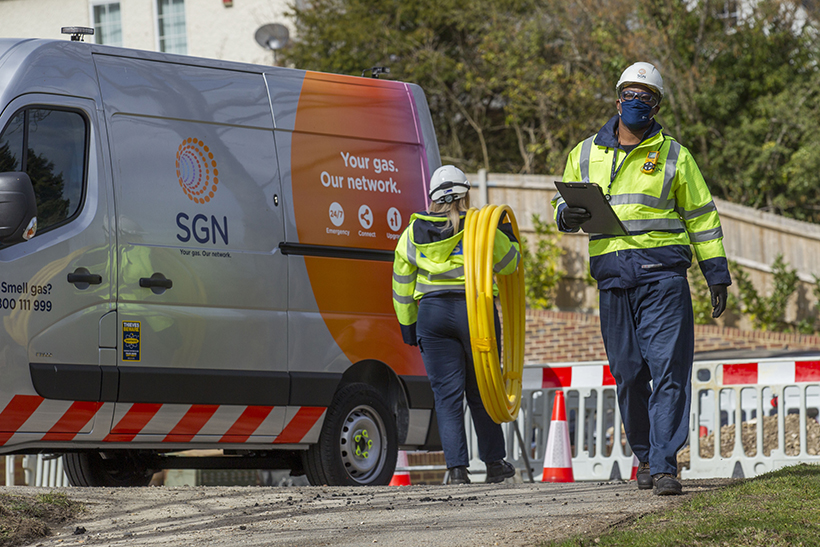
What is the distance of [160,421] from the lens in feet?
20.2

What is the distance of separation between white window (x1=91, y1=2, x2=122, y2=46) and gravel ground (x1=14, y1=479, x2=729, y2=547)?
1905 centimetres

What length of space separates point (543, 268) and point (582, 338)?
1615 millimetres

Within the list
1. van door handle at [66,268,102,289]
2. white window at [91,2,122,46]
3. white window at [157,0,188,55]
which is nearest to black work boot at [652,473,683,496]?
van door handle at [66,268,102,289]

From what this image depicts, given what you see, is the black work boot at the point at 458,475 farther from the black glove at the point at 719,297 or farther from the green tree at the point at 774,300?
the green tree at the point at 774,300

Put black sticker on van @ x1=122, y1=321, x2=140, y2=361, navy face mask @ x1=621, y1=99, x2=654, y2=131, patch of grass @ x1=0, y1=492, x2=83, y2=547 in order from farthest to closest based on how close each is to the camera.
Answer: black sticker on van @ x1=122, y1=321, x2=140, y2=361, navy face mask @ x1=621, y1=99, x2=654, y2=131, patch of grass @ x1=0, y1=492, x2=83, y2=547

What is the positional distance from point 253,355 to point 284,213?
90 centimetres

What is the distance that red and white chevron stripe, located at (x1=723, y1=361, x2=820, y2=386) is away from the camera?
8.85 meters

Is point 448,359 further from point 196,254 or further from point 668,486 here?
point 668,486

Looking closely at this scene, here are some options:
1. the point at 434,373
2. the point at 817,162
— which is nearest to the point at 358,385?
the point at 434,373

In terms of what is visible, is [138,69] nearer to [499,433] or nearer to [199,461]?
[199,461]

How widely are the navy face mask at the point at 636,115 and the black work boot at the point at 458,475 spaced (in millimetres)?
2620

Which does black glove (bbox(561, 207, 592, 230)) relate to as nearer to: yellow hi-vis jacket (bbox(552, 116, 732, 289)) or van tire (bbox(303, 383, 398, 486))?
yellow hi-vis jacket (bbox(552, 116, 732, 289))

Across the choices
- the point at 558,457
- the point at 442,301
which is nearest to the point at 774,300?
the point at 558,457

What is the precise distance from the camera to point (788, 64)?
720 inches
